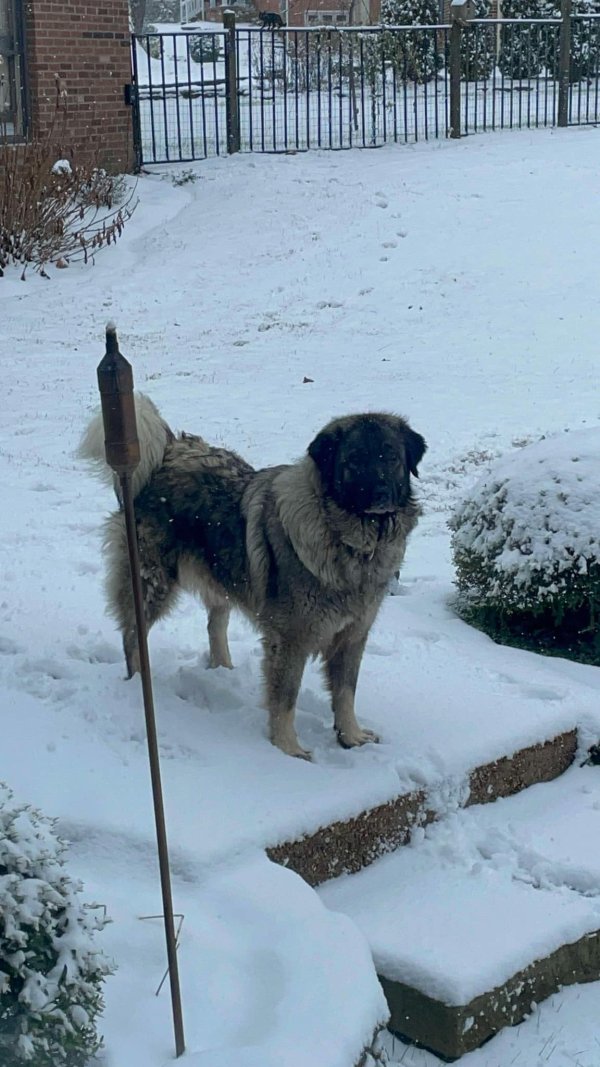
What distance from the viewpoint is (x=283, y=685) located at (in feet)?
15.1

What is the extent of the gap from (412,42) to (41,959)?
23251 mm

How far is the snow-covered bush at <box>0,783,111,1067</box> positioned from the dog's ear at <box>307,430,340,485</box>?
83.6 inches

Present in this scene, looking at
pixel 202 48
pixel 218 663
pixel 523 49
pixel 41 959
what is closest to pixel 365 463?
pixel 218 663

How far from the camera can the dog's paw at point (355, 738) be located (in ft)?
15.6

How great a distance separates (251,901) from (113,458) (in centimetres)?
150

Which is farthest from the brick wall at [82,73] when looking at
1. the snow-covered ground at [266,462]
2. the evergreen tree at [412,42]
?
the evergreen tree at [412,42]

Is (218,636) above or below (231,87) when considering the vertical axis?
below

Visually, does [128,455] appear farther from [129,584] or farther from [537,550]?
[537,550]

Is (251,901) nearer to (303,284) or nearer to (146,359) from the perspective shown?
(146,359)

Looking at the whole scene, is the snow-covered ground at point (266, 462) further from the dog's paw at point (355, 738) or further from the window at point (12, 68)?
the window at point (12, 68)

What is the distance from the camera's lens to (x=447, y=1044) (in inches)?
144

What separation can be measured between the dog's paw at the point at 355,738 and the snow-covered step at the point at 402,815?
0.37m

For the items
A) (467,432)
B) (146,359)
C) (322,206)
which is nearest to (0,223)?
(146,359)

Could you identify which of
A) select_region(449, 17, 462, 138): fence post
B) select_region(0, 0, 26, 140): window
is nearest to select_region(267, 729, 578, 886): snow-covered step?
select_region(0, 0, 26, 140): window
